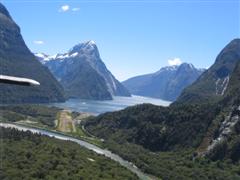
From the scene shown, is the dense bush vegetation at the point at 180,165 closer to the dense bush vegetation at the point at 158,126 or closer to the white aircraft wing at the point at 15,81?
the dense bush vegetation at the point at 158,126

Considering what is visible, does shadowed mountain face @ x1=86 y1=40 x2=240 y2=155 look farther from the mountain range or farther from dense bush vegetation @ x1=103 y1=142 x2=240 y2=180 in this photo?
dense bush vegetation @ x1=103 y1=142 x2=240 y2=180

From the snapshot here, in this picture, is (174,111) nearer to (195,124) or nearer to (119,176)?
(195,124)

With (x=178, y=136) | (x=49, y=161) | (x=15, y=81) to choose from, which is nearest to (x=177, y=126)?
(x=178, y=136)

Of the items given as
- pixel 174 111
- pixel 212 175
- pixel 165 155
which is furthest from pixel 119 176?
pixel 174 111

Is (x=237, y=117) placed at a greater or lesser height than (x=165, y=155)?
greater

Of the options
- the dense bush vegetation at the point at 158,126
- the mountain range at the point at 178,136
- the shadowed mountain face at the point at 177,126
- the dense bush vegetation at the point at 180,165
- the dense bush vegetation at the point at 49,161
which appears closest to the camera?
the dense bush vegetation at the point at 49,161


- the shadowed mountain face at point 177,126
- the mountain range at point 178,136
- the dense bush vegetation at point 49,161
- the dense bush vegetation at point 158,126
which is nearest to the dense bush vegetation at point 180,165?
the mountain range at point 178,136

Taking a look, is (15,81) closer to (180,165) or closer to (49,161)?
(49,161)

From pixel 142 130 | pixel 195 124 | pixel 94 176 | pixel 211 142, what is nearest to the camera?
pixel 94 176
